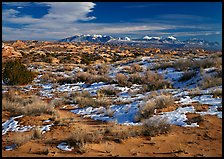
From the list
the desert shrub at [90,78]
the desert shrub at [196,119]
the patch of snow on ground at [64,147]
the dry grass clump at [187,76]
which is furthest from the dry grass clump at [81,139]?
the desert shrub at [90,78]

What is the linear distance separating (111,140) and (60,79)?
12.8 meters

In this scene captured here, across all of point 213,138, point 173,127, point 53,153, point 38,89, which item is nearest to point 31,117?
point 53,153

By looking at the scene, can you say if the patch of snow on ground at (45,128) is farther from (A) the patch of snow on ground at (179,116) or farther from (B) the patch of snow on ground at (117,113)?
(A) the patch of snow on ground at (179,116)

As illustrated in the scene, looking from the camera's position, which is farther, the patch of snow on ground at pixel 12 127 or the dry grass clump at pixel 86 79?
the dry grass clump at pixel 86 79

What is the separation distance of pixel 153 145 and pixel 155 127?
909mm

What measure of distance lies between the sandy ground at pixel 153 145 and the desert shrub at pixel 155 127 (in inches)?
6.1

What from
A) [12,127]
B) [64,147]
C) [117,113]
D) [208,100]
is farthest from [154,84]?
[64,147]

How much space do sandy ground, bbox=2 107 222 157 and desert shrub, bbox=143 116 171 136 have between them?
6.1 inches

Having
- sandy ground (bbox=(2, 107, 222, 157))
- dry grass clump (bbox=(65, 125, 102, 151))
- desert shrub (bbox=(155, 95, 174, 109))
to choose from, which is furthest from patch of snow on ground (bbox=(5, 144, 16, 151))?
desert shrub (bbox=(155, 95, 174, 109))

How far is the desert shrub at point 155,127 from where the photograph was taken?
6.84 m

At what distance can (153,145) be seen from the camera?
6.14 metres

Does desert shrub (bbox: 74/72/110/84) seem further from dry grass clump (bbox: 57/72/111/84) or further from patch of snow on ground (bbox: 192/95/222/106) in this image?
patch of snow on ground (bbox: 192/95/222/106)

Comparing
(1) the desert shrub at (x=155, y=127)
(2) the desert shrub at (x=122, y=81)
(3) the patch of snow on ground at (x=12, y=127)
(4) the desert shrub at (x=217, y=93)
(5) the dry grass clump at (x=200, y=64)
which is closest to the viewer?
(1) the desert shrub at (x=155, y=127)

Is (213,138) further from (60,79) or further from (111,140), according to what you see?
(60,79)
